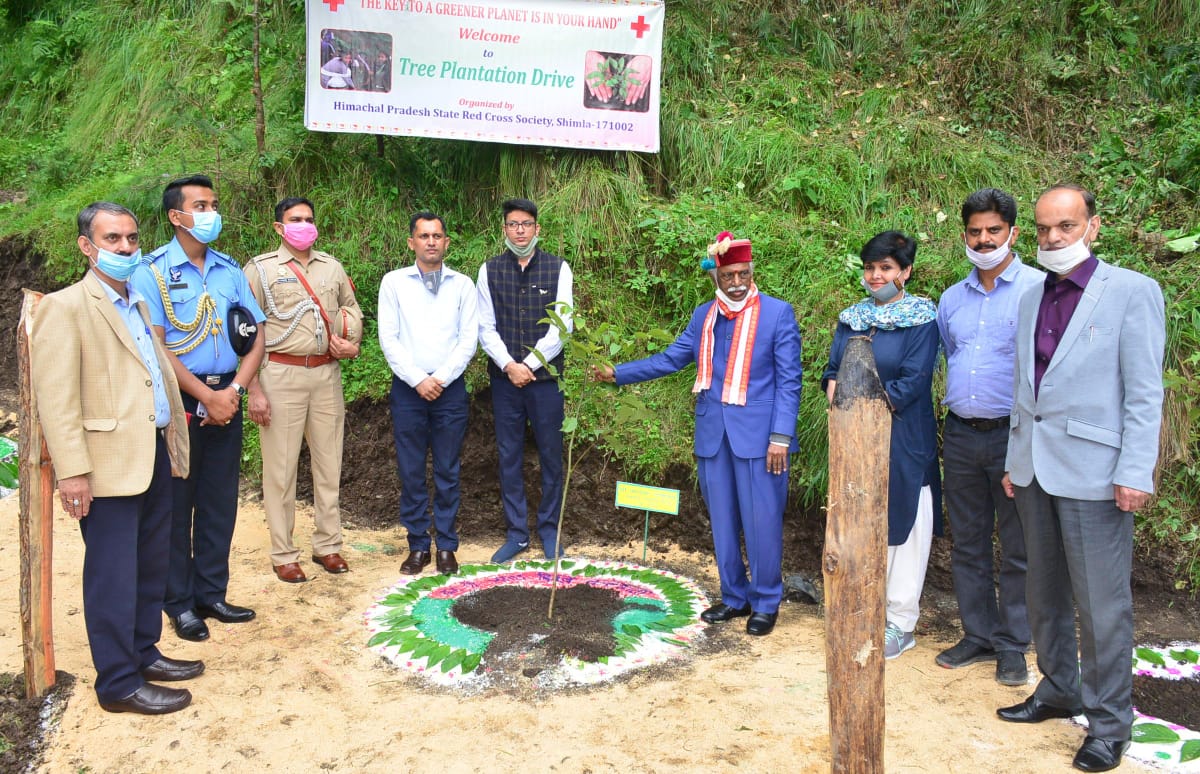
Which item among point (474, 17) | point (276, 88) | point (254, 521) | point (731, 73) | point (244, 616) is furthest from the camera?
point (276, 88)

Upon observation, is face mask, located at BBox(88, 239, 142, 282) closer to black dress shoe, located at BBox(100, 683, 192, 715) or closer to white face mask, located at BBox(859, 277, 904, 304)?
black dress shoe, located at BBox(100, 683, 192, 715)

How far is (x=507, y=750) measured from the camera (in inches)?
138

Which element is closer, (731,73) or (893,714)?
(893,714)

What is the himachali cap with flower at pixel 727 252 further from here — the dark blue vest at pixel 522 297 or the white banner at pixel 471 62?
the white banner at pixel 471 62

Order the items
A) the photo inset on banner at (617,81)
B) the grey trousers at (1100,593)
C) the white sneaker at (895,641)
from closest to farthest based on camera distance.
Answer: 1. the grey trousers at (1100,593)
2. the white sneaker at (895,641)
3. the photo inset on banner at (617,81)

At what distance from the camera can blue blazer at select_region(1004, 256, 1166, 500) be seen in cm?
329

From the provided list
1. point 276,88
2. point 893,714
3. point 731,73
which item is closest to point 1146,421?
point 893,714

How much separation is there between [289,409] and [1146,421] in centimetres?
431

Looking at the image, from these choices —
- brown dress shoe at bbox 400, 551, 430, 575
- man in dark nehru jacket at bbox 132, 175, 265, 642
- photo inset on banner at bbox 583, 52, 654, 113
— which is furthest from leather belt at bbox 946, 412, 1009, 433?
photo inset on banner at bbox 583, 52, 654, 113

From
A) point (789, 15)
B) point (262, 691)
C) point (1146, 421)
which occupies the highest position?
point (789, 15)

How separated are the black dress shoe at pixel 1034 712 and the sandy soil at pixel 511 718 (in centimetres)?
5

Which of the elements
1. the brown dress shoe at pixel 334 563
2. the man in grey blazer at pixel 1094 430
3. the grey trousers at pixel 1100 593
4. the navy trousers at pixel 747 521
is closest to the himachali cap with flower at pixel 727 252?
the navy trousers at pixel 747 521

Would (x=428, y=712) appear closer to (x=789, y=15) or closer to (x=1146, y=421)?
(x=1146, y=421)

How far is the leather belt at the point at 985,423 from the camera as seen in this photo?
13.2 ft
